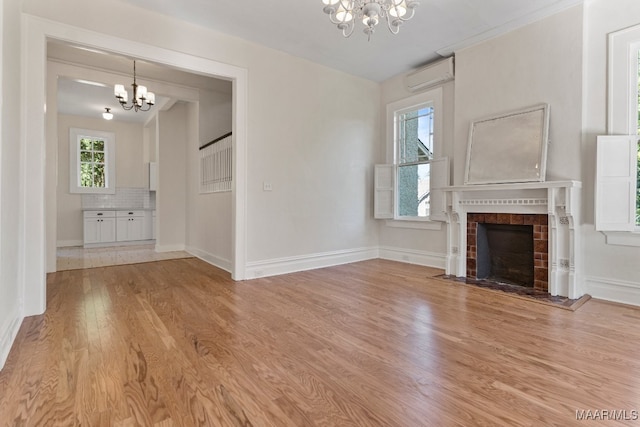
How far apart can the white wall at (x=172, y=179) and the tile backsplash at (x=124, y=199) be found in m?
2.08

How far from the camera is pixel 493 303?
9.68 feet

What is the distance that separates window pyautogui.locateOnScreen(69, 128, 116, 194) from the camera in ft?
24.1

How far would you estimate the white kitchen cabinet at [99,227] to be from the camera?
685cm

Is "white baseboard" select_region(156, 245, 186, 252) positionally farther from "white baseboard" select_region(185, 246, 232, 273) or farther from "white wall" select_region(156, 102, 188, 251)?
"white baseboard" select_region(185, 246, 232, 273)

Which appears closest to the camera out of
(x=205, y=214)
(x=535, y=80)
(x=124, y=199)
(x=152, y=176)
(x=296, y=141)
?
(x=535, y=80)

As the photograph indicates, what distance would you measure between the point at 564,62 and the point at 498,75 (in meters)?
0.65

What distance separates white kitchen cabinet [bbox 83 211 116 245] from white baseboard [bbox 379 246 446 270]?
6.00 metres

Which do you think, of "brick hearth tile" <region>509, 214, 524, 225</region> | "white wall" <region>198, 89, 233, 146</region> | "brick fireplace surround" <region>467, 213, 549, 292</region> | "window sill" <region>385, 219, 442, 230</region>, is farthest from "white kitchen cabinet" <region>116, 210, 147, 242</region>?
"brick hearth tile" <region>509, 214, 524, 225</region>

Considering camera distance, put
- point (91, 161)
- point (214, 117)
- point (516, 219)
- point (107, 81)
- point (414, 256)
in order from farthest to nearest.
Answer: point (91, 161)
point (214, 117)
point (414, 256)
point (107, 81)
point (516, 219)

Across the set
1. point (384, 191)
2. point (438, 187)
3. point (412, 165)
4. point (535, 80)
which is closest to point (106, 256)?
point (384, 191)

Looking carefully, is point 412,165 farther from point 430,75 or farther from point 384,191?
point 430,75

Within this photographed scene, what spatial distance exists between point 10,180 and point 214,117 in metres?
3.72

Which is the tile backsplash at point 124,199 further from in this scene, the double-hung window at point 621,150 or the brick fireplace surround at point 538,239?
the double-hung window at point 621,150

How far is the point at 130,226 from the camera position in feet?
24.3
